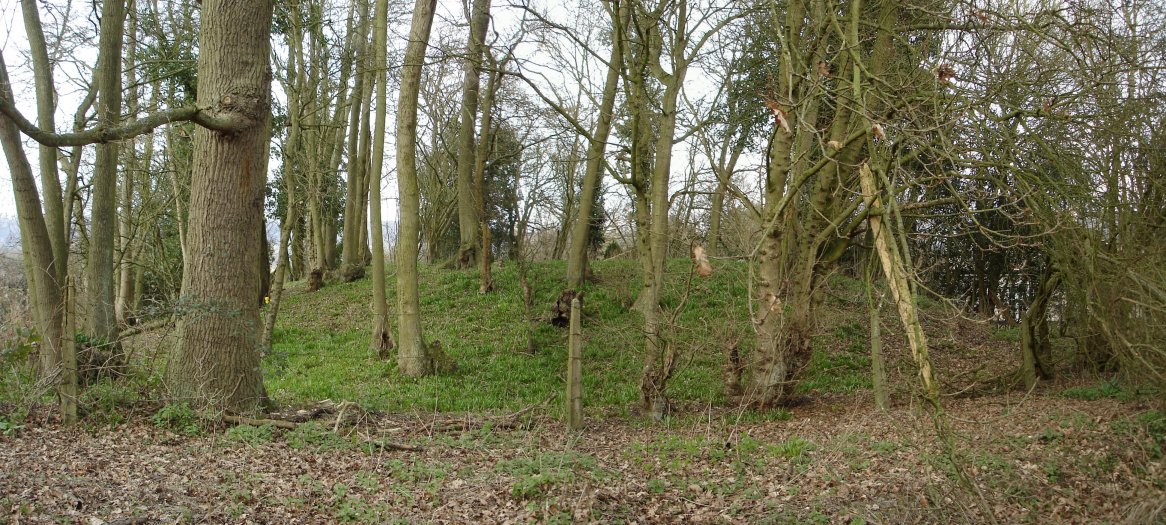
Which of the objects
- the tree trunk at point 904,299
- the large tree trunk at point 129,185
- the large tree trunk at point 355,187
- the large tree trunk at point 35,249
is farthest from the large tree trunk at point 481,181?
the tree trunk at point 904,299

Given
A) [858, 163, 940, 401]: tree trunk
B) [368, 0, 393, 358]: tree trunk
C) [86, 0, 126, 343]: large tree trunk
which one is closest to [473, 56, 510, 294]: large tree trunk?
[368, 0, 393, 358]: tree trunk

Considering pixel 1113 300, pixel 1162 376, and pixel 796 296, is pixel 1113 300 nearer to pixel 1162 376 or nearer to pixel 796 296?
pixel 1162 376

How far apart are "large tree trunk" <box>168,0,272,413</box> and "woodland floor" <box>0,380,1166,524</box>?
2.22ft

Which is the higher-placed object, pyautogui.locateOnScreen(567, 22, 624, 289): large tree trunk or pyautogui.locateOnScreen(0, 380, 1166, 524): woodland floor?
Result: pyautogui.locateOnScreen(567, 22, 624, 289): large tree trunk

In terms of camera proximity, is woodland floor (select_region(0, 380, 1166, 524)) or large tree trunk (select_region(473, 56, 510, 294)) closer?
→ woodland floor (select_region(0, 380, 1166, 524))

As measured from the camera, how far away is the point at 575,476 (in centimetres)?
578

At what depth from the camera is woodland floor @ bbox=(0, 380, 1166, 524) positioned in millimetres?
4961

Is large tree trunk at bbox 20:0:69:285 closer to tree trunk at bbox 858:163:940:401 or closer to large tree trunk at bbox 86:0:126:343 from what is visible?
large tree trunk at bbox 86:0:126:343

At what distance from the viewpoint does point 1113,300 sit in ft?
23.5

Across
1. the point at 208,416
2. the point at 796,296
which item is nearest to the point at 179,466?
the point at 208,416

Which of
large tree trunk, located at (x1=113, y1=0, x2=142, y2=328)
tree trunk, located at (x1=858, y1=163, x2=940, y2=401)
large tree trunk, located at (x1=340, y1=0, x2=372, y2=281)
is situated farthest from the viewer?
large tree trunk, located at (x1=340, y1=0, x2=372, y2=281)

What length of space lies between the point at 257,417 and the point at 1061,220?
7914 mm

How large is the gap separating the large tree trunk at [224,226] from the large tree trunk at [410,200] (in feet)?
13.5

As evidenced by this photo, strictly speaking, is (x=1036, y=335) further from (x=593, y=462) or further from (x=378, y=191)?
(x=378, y=191)
